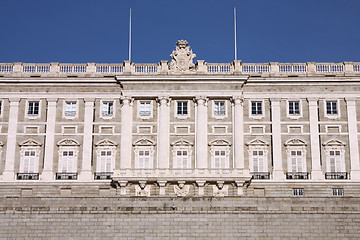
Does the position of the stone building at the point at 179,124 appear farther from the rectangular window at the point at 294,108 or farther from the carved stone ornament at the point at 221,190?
the carved stone ornament at the point at 221,190

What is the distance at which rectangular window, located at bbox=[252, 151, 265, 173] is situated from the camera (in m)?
62.3

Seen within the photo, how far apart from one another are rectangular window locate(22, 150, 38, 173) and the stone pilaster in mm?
7469

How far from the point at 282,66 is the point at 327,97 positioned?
15.5 ft

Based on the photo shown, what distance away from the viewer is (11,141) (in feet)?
207

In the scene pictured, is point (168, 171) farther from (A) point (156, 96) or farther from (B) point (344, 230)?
(B) point (344, 230)

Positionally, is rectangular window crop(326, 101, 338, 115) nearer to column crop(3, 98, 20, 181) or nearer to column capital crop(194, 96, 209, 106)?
column capital crop(194, 96, 209, 106)

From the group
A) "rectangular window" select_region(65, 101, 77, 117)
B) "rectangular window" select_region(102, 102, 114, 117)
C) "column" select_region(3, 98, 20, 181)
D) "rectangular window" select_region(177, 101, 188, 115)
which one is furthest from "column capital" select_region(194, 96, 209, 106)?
"column" select_region(3, 98, 20, 181)

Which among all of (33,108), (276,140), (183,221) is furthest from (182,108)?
(183,221)

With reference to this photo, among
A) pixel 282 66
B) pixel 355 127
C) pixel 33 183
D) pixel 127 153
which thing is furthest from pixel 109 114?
pixel 355 127

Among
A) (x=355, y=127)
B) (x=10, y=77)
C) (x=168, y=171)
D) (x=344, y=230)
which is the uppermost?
(x=10, y=77)

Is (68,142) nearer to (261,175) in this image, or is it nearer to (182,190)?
(182,190)

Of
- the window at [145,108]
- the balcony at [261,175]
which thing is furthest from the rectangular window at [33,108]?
the balcony at [261,175]

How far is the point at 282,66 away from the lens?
64.7m

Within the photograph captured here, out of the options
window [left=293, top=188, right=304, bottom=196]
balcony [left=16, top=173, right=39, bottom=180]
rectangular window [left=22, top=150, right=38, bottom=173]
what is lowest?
window [left=293, top=188, right=304, bottom=196]
